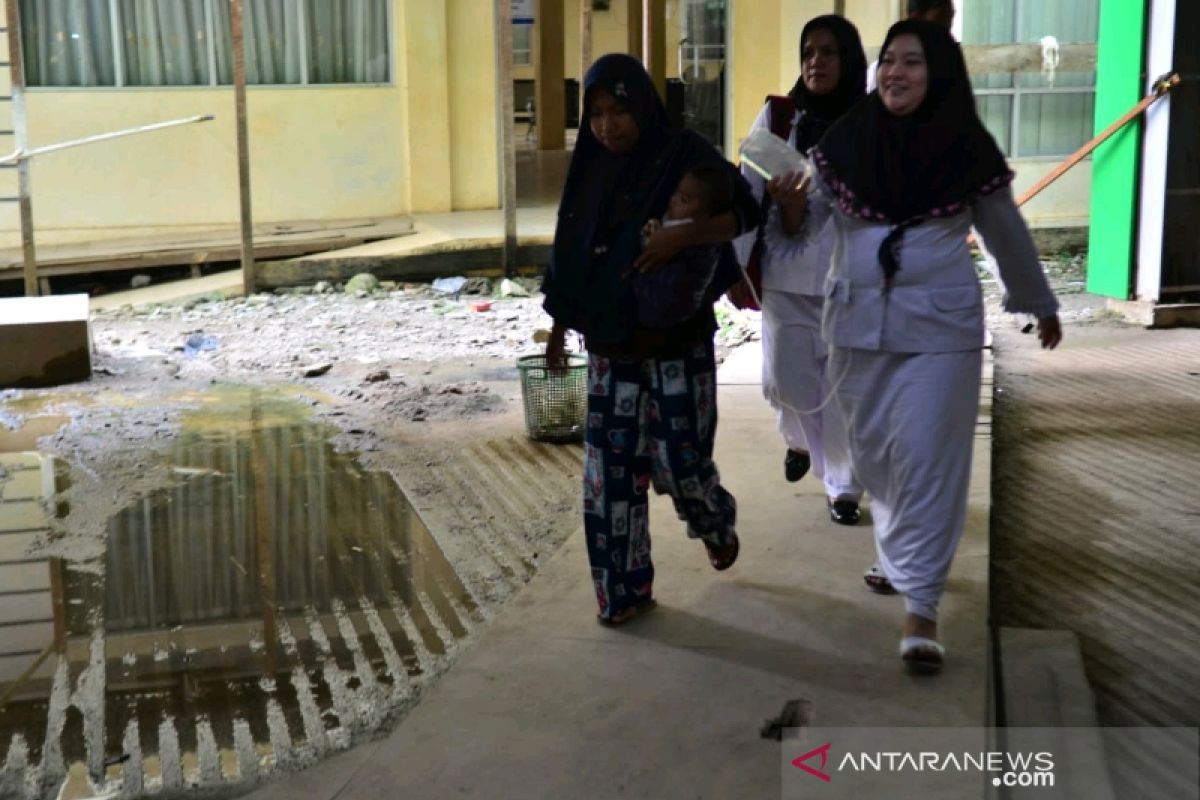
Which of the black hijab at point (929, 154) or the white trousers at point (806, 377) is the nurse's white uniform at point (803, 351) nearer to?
the white trousers at point (806, 377)

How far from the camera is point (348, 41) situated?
42.3 ft

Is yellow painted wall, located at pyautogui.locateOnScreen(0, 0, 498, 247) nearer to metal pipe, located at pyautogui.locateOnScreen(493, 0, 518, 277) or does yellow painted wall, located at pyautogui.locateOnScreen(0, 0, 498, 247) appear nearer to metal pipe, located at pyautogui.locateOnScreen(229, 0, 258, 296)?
metal pipe, located at pyautogui.locateOnScreen(493, 0, 518, 277)

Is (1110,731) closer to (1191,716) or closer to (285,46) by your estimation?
(1191,716)

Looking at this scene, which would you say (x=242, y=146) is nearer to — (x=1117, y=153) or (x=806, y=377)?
(x=1117, y=153)

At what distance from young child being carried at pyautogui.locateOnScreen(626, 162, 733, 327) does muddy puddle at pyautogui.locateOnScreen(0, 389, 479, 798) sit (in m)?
1.15

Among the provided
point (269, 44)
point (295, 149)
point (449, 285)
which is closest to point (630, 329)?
point (449, 285)

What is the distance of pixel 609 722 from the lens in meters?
3.28

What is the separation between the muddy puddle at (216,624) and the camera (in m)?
3.35

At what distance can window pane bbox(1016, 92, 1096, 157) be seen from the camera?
40.7 feet

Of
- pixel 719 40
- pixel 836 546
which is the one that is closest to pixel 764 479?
pixel 836 546

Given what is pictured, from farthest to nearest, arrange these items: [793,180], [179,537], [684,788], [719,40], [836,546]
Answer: [719,40]
[179,537]
[836,546]
[793,180]
[684,788]

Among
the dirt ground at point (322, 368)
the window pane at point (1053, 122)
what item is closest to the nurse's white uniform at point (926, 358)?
the dirt ground at point (322, 368)

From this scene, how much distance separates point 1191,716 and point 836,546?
1.26m

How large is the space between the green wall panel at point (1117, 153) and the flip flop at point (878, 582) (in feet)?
19.9
